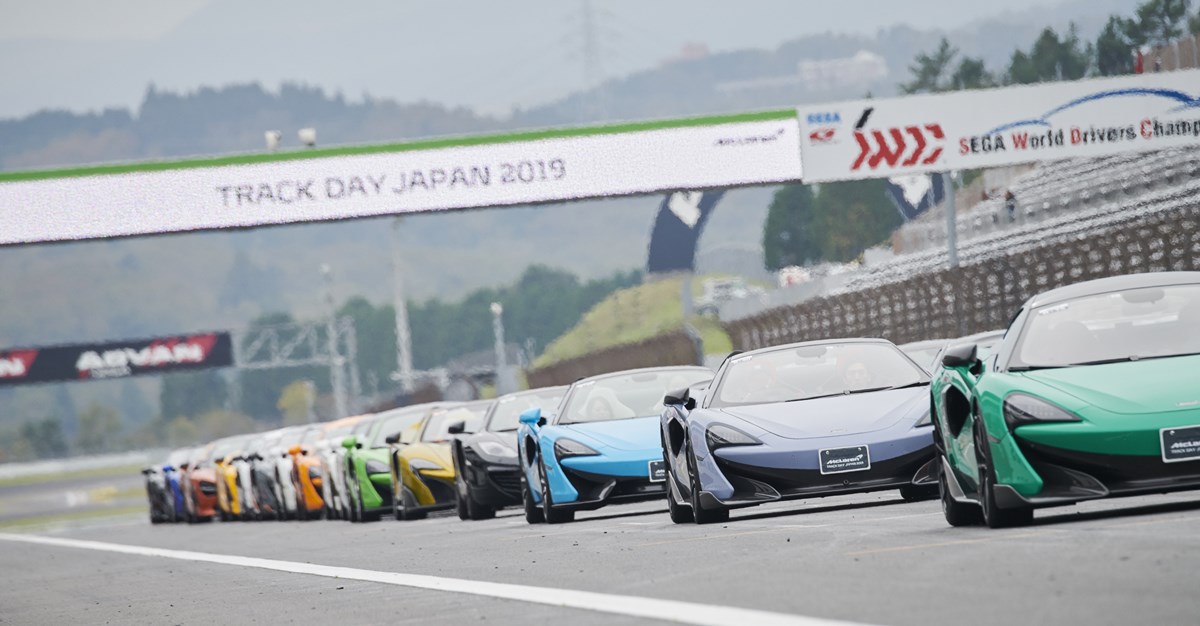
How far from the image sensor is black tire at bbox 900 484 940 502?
1441 cm

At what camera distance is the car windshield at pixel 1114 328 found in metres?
11.0

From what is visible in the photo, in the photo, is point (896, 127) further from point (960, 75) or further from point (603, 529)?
point (960, 75)

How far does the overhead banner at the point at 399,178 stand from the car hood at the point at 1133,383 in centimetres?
2777

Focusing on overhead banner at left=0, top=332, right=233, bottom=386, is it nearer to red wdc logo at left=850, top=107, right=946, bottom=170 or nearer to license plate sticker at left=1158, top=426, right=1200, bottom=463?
red wdc logo at left=850, top=107, right=946, bottom=170

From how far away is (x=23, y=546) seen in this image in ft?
105

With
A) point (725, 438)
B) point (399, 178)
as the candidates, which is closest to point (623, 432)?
point (725, 438)

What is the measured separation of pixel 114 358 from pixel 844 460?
283 ft

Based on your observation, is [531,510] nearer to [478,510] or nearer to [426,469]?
[478,510]

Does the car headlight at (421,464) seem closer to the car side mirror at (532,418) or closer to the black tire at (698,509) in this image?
the car side mirror at (532,418)

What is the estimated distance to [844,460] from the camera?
45.2 ft

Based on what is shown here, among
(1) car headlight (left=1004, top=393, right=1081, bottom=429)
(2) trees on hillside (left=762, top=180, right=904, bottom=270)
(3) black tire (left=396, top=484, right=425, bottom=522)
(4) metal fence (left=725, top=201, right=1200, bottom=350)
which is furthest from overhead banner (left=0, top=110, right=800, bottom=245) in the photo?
(2) trees on hillside (left=762, top=180, right=904, bottom=270)

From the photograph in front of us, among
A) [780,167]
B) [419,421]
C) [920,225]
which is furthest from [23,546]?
[920,225]

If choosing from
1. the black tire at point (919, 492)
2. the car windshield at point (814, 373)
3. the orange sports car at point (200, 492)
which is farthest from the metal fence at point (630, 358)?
the car windshield at point (814, 373)

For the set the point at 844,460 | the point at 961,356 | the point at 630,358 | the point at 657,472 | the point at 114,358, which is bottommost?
the point at 657,472
